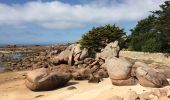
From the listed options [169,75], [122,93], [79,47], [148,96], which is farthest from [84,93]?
[79,47]

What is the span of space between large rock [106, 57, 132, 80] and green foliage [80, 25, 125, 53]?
54.4 ft

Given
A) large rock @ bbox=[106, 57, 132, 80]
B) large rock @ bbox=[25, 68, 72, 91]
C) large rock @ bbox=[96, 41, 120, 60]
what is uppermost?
large rock @ bbox=[96, 41, 120, 60]

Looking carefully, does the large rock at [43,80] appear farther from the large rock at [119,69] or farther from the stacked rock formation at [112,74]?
the large rock at [119,69]

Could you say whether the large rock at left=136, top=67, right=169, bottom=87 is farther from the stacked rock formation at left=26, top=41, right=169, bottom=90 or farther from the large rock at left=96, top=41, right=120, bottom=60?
the large rock at left=96, top=41, right=120, bottom=60

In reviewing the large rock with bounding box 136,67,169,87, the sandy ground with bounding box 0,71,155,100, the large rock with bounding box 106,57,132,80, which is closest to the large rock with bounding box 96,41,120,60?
the sandy ground with bounding box 0,71,155,100

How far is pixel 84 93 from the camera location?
87.1 feet

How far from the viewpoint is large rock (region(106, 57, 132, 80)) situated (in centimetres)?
2697

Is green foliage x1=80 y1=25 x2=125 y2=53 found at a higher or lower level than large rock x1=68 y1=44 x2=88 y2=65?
higher

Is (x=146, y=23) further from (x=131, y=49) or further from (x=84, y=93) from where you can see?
(x=84, y=93)

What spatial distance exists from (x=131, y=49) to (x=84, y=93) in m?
20.5

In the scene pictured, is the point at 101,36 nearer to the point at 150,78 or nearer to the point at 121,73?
the point at 121,73

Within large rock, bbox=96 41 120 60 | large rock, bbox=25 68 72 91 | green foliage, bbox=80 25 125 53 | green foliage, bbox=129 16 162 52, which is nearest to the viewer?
large rock, bbox=25 68 72 91

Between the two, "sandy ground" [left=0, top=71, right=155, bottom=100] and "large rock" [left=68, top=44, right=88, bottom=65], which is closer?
"sandy ground" [left=0, top=71, right=155, bottom=100]

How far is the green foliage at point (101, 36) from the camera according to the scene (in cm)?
4503
